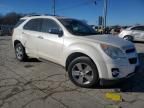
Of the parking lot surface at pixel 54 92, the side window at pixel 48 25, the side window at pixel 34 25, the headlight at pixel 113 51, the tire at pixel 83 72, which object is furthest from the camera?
the side window at pixel 34 25

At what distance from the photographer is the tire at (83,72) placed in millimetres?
5042

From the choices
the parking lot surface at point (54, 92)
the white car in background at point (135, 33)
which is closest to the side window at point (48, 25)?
the parking lot surface at point (54, 92)

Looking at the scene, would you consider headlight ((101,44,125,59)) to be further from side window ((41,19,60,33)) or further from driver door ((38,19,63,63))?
side window ((41,19,60,33))

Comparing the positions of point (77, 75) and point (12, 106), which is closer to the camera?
point (12, 106)

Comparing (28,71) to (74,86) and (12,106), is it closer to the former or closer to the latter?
(74,86)

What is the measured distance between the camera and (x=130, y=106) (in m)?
4.27

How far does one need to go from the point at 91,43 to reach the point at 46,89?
1.52 metres

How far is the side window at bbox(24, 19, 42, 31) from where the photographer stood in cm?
685

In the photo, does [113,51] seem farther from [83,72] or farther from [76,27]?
[76,27]

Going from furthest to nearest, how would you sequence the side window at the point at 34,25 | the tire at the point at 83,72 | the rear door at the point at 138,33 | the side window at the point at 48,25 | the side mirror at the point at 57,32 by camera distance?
the rear door at the point at 138,33 < the side window at the point at 34,25 < the side window at the point at 48,25 < the side mirror at the point at 57,32 < the tire at the point at 83,72

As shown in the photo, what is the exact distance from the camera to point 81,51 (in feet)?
17.1

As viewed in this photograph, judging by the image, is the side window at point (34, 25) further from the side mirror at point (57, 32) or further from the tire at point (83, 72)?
the tire at point (83, 72)

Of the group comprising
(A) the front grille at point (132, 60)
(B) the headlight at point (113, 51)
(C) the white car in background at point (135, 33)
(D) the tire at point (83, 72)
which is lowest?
(D) the tire at point (83, 72)

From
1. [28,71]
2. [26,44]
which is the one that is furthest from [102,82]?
[26,44]
